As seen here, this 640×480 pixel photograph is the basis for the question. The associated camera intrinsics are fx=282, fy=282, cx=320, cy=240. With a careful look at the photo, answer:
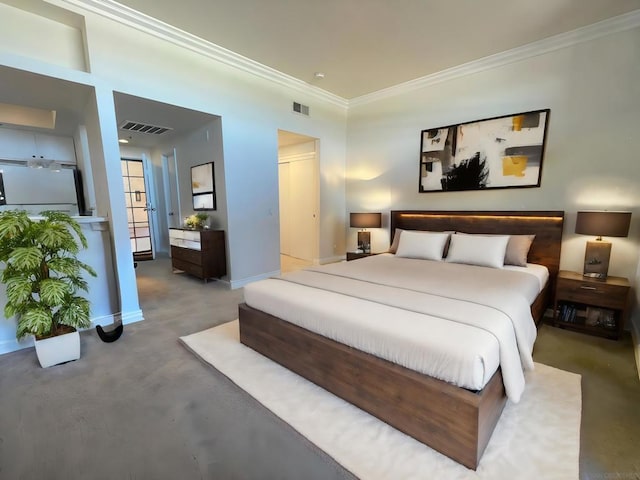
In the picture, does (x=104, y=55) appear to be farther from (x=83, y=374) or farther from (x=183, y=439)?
(x=183, y=439)

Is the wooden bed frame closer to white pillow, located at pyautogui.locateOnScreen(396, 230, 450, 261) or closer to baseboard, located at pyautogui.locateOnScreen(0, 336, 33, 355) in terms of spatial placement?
white pillow, located at pyautogui.locateOnScreen(396, 230, 450, 261)

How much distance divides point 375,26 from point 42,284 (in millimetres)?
3798

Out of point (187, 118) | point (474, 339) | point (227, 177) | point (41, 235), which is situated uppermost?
point (187, 118)

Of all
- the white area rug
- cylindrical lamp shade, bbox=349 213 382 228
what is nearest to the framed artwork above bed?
cylindrical lamp shade, bbox=349 213 382 228

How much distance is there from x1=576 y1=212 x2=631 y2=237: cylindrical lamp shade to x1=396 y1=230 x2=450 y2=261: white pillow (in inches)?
49.7

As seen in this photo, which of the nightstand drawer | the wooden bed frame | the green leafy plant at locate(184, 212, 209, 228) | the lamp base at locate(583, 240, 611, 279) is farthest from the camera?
the green leafy plant at locate(184, 212, 209, 228)

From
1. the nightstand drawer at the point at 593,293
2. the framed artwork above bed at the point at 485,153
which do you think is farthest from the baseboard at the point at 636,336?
the framed artwork above bed at the point at 485,153

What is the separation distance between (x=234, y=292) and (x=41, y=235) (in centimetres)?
225

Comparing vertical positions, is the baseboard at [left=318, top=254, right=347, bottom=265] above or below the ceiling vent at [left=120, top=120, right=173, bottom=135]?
below

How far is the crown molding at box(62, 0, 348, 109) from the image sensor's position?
8.75 feet

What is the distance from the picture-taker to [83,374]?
213 centimetres

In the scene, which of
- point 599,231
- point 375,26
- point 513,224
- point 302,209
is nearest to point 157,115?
point 375,26

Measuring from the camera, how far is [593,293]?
8.67 feet

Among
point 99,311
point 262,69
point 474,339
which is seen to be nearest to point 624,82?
point 474,339
